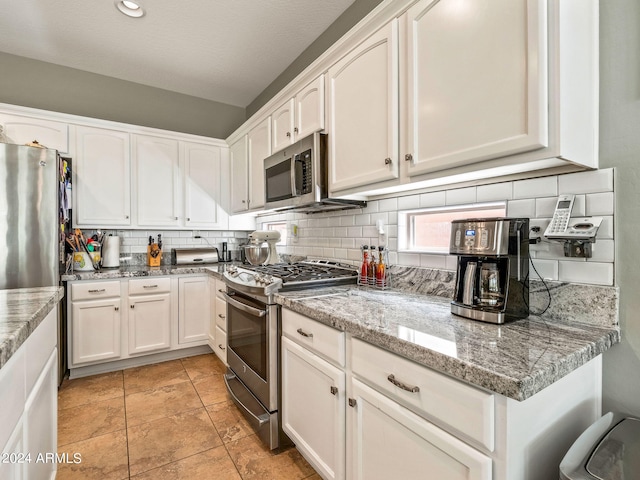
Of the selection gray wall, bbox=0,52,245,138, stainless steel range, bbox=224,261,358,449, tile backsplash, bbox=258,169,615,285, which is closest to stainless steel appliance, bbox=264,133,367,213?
tile backsplash, bbox=258,169,615,285

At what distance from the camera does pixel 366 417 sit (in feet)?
3.81

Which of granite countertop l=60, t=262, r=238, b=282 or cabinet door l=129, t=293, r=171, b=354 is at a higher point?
granite countertop l=60, t=262, r=238, b=282

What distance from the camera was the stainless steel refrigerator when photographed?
224 centimetres

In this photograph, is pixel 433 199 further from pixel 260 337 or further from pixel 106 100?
pixel 106 100

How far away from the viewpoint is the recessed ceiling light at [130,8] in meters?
2.23

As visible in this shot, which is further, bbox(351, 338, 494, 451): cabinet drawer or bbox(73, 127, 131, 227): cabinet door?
bbox(73, 127, 131, 227): cabinet door

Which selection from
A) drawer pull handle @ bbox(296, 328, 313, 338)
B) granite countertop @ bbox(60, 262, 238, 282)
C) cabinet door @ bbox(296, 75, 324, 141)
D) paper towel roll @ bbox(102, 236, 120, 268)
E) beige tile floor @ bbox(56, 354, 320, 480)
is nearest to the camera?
drawer pull handle @ bbox(296, 328, 313, 338)

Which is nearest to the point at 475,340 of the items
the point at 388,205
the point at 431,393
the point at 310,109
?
the point at 431,393

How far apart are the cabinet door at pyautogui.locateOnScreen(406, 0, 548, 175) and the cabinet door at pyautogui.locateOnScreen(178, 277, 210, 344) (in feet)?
8.07

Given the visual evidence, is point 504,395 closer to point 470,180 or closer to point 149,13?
point 470,180

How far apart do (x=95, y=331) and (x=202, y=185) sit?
1.69m

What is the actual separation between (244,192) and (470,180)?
7.50ft

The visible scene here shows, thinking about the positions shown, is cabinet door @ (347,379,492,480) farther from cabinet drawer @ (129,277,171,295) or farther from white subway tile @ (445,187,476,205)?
cabinet drawer @ (129,277,171,295)

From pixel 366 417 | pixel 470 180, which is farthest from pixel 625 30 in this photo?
pixel 366 417
